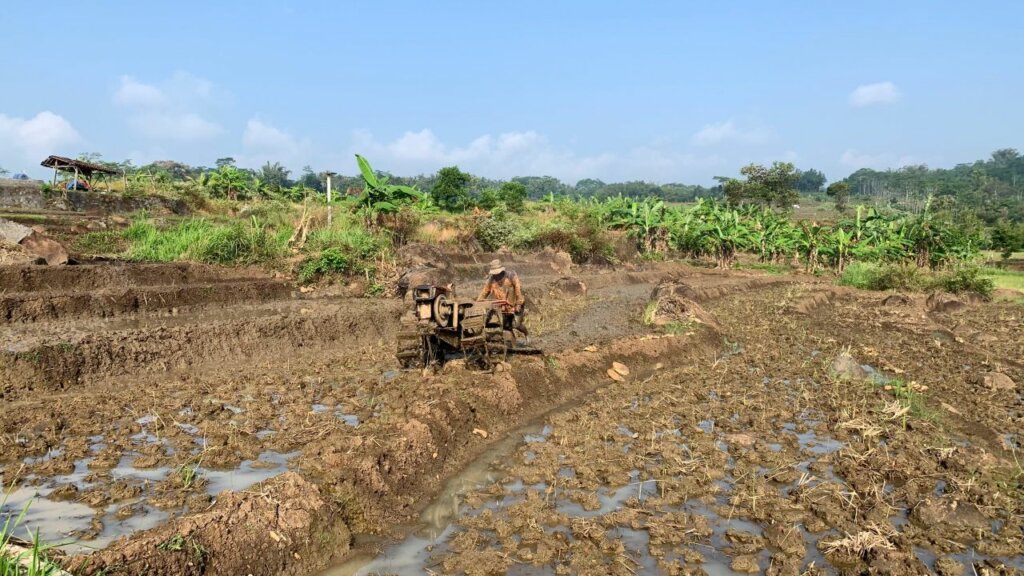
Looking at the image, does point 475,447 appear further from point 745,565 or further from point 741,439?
point 745,565

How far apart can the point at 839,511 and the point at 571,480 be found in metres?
2.30

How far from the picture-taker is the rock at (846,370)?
423 inches

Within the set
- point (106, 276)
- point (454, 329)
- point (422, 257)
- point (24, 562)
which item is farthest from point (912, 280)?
point (24, 562)

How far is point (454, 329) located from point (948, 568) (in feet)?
18.8

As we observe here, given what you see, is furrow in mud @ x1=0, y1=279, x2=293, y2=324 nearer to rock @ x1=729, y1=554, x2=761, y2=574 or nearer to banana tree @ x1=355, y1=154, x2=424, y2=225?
banana tree @ x1=355, y1=154, x2=424, y2=225

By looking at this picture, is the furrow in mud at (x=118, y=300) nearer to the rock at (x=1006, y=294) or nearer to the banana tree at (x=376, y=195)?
the banana tree at (x=376, y=195)

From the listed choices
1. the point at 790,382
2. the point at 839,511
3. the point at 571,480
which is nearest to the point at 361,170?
the point at 790,382

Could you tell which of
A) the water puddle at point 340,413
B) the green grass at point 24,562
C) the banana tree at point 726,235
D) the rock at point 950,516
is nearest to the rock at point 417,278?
the water puddle at point 340,413

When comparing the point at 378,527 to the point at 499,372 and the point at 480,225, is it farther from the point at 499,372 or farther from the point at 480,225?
the point at 480,225

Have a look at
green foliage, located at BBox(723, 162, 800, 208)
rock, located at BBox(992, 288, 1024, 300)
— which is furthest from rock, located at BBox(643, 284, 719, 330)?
green foliage, located at BBox(723, 162, 800, 208)

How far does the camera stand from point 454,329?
342 inches

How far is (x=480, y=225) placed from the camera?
26.6 metres

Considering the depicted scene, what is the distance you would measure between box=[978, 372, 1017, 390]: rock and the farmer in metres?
7.29

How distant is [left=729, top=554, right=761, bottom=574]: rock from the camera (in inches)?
187
